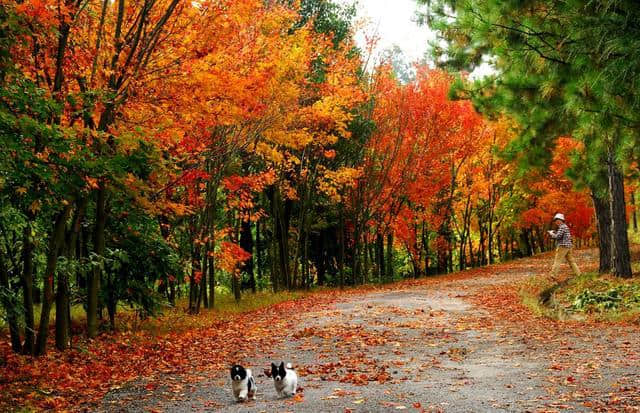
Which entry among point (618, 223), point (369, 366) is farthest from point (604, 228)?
point (369, 366)

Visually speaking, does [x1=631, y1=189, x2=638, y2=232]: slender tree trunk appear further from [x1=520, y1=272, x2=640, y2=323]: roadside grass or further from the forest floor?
the forest floor

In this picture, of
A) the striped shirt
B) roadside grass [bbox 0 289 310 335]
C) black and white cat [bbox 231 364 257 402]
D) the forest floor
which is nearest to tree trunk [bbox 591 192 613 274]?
the striped shirt

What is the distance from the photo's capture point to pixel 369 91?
25.8 meters

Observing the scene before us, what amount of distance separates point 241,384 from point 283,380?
18.8 inches

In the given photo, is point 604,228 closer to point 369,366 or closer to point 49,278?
point 369,366

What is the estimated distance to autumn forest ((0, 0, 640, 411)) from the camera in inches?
285

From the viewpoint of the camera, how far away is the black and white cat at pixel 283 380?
6922mm

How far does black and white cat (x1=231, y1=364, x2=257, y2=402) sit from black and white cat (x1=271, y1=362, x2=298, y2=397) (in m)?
0.30

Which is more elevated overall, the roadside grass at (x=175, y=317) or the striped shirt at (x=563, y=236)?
the striped shirt at (x=563, y=236)

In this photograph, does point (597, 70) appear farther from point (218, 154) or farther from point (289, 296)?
point (289, 296)

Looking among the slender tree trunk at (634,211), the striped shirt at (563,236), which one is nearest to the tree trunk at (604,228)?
the striped shirt at (563,236)

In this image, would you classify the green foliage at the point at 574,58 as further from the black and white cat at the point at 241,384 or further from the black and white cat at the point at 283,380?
the black and white cat at the point at 241,384

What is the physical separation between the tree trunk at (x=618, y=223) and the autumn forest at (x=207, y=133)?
0.05 metres

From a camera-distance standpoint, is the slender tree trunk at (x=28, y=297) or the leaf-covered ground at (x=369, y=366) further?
the slender tree trunk at (x=28, y=297)
